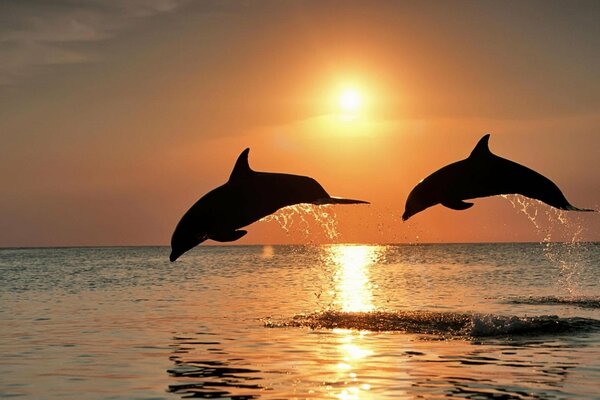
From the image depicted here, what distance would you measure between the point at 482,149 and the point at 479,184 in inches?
46.5

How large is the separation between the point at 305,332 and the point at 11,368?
9041 millimetres

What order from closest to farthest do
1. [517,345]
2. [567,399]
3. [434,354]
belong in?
[567,399]
[434,354]
[517,345]

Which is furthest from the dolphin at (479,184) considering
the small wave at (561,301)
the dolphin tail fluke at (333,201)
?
the small wave at (561,301)

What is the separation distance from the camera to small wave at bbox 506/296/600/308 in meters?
38.7

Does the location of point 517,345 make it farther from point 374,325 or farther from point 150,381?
point 150,381

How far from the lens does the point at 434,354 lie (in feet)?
73.0

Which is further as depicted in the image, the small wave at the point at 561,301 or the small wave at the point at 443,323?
the small wave at the point at 561,301

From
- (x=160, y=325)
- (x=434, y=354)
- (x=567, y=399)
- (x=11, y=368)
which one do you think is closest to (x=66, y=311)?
(x=160, y=325)

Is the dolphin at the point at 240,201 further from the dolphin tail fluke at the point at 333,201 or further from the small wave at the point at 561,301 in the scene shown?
the small wave at the point at 561,301

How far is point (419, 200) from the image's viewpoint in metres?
20.1

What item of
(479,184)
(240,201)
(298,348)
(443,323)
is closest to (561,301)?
(443,323)

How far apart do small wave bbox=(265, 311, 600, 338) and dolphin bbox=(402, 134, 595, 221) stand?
262 inches

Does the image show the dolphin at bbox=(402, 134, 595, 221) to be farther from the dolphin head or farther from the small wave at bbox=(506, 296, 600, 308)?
the small wave at bbox=(506, 296, 600, 308)

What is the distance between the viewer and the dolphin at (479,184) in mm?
19781
